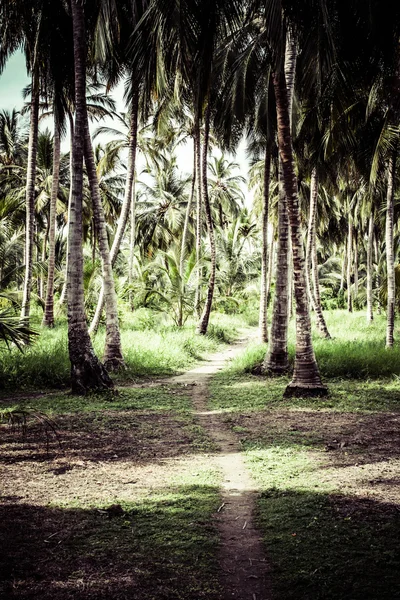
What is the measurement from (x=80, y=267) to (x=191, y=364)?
19.2 ft

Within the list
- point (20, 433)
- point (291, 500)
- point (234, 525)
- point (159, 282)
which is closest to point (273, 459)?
point (291, 500)

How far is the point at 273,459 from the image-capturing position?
18.4 ft

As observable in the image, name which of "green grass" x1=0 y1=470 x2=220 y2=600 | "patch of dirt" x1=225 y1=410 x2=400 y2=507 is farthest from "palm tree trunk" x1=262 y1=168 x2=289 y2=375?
"green grass" x1=0 y1=470 x2=220 y2=600

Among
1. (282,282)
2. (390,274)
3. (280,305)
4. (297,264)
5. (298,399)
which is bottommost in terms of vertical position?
(298,399)

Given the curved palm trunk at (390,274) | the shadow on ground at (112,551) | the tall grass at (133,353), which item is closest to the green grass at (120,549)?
the shadow on ground at (112,551)

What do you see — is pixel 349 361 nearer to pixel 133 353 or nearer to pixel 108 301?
pixel 133 353

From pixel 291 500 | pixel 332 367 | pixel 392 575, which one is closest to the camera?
pixel 392 575

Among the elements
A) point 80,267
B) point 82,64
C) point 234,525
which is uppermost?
point 82,64

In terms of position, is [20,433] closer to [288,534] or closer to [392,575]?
[288,534]

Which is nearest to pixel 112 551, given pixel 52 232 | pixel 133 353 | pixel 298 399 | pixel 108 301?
pixel 298 399

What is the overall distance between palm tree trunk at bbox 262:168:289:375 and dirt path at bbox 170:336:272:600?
177 inches

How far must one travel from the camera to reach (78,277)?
965 centimetres

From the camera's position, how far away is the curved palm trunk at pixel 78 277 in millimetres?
9344

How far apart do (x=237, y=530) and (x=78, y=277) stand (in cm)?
672
